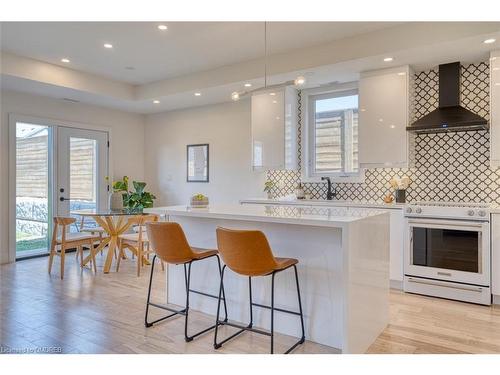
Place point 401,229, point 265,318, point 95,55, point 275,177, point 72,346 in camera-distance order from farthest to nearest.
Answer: point 275,177 → point 95,55 → point 401,229 → point 265,318 → point 72,346

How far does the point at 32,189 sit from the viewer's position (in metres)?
5.70

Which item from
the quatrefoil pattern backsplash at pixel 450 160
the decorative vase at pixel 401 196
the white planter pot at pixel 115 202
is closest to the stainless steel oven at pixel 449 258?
the decorative vase at pixel 401 196

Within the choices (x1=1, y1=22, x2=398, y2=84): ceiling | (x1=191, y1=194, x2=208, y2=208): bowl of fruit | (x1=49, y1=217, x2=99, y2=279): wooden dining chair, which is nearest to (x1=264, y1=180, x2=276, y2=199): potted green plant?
(x1=1, y1=22, x2=398, y2=84): ceiling

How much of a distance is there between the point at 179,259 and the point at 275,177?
10.2 feet

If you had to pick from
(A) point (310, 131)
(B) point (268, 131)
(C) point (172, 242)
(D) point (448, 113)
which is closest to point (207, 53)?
(B) point (268, 131)

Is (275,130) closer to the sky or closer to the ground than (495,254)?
closer to the sky

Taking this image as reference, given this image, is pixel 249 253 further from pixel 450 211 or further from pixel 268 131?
pixel 268 131

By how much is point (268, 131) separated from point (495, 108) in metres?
2.68

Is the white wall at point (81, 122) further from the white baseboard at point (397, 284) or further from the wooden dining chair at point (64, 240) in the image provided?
the white baseboard at point (397, 284)

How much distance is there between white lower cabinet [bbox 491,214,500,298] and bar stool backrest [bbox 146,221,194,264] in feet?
9.54

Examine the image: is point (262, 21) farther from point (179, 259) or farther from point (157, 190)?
point (157, 190)
